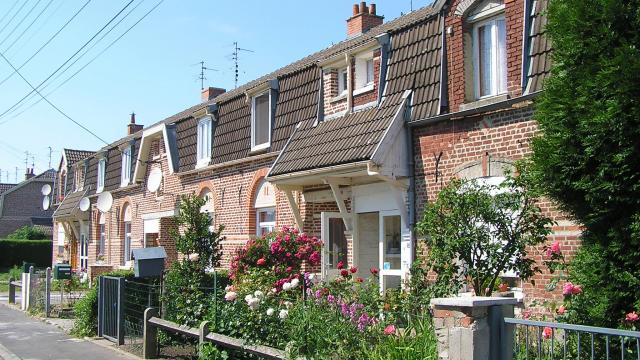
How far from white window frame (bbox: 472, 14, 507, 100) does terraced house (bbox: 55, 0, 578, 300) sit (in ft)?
0.07

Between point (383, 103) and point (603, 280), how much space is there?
7734mm

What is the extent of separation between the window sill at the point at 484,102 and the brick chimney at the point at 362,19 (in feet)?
25.4

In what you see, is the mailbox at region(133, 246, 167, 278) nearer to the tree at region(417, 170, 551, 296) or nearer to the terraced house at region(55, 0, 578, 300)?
the terraced house at region(55, 0, 578, 300)

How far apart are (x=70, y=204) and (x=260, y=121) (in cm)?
1924

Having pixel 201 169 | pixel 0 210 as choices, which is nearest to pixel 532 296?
pixel 201 169

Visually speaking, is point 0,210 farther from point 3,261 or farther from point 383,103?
point 383,103

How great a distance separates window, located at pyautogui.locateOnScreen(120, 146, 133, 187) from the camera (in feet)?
91.8

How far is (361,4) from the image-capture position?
19.2 meters

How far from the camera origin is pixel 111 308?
14.1m

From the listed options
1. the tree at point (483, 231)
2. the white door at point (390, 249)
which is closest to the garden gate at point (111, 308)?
the white door at point (390, 249)

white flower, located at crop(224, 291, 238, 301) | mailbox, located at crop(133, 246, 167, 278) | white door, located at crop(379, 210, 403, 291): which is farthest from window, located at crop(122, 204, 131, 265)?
white flower, located at crop(224, 291, 238, 301)

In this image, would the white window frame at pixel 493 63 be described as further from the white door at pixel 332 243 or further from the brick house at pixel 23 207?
the brick house at pixel 23 207

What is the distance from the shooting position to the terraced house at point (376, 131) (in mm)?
11195

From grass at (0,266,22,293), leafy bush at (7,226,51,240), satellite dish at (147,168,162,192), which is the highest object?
satellite dish at (147,168,162,192)
